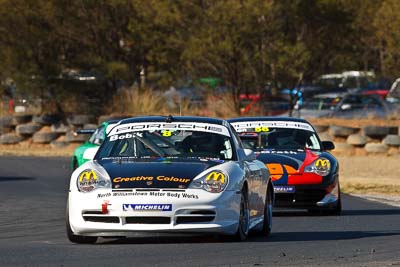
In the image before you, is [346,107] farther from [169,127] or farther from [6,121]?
[169,127]

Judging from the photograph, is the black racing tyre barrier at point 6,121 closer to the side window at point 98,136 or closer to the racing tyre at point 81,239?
the side window at point 98,136

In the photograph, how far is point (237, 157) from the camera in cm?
1141

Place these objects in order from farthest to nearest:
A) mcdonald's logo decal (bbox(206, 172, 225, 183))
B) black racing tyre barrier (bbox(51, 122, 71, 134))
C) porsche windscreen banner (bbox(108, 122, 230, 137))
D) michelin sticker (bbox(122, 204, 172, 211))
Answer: black racing tyre barrier (bbox(51, 122, 71, 134)) → porsche windscreen banner (bbox(108, 122, 230, 137)) → mcdonald's logo decal (bbox(206, 172, 225, 183)) → michelin sticker (bbox(122, 204, 172, 211))

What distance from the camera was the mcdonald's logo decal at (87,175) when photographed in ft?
35.1

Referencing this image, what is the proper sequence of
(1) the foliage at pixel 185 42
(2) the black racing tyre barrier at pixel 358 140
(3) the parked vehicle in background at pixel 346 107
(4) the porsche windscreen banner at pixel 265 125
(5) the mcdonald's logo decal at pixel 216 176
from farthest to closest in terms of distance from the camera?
(3) the parked vehicle in background at pixel 346 107, (1) the foliage at pixel 185 42, (2) the black racing tyre barrier at pixel 358 140, (4) the porsche windscreen banner at pixel 265 125, (5) the mcdonald's logo decal at pixel 216 176

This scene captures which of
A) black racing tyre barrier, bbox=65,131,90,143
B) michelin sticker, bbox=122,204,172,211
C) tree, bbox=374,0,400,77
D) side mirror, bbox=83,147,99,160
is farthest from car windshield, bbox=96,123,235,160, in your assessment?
tree, bbox=374,0,400,77

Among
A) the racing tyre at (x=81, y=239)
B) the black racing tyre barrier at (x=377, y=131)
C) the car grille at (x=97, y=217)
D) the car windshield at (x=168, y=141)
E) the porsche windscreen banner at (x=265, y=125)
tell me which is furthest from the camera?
the black racing tyre barrier at (x=377, y=131)

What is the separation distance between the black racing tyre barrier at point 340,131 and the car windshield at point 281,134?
13.2m

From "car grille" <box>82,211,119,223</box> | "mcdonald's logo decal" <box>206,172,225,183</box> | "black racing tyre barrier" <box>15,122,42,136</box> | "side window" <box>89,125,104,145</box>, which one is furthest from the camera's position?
"black racing tyre barrier" <box>15,122,42,136</box>

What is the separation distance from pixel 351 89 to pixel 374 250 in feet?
111

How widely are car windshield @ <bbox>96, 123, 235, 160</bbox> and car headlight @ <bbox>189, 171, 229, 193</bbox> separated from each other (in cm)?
80

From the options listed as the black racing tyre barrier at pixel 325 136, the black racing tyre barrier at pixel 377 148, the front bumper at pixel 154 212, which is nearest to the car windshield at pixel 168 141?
the front bumper at pixel 154 212

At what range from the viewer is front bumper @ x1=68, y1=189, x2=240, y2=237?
33.9 feet

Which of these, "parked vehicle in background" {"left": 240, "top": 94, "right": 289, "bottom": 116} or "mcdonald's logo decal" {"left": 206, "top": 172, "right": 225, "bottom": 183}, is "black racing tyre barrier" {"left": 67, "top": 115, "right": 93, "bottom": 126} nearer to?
"parked vehicle in background" {"left": 240, "top": 94, "right": 289, "bottom": 116}
